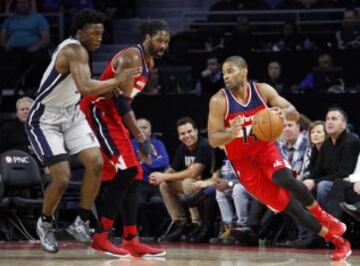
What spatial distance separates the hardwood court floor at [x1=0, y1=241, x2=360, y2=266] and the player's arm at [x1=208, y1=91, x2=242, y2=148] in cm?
93

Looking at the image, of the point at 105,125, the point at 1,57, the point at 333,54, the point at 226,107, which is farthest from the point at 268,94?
the point at 1,57

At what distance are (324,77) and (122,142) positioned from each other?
472 cm

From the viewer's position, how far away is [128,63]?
7.95 meters

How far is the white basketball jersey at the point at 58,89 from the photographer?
7895 mm

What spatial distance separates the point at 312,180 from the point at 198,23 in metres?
5.67

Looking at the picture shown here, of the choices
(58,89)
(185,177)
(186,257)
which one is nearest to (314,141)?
(185,177)

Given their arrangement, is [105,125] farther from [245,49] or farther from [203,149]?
[245,49]

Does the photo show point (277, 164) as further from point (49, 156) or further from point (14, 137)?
point (14, 137)

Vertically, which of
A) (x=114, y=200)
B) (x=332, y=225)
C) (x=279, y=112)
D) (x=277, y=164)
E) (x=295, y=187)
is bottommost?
(x=332, y=225)

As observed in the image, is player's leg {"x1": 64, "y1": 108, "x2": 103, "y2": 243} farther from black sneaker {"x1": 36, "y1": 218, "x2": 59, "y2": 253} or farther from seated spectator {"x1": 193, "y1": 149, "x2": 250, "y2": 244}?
seated spectator {"x1": 193, "y1": 149, "x2": 250, "y2": 244}

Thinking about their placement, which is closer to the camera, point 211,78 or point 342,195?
point 342,195

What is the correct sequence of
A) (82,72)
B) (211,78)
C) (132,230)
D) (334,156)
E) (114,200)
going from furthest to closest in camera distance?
1. (211,78)
2. (334,156)
3. (132,230)
4. (114,200)
5. (82,72)

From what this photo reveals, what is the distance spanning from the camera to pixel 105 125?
820 cm

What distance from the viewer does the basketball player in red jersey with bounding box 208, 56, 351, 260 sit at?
790 centimetres
